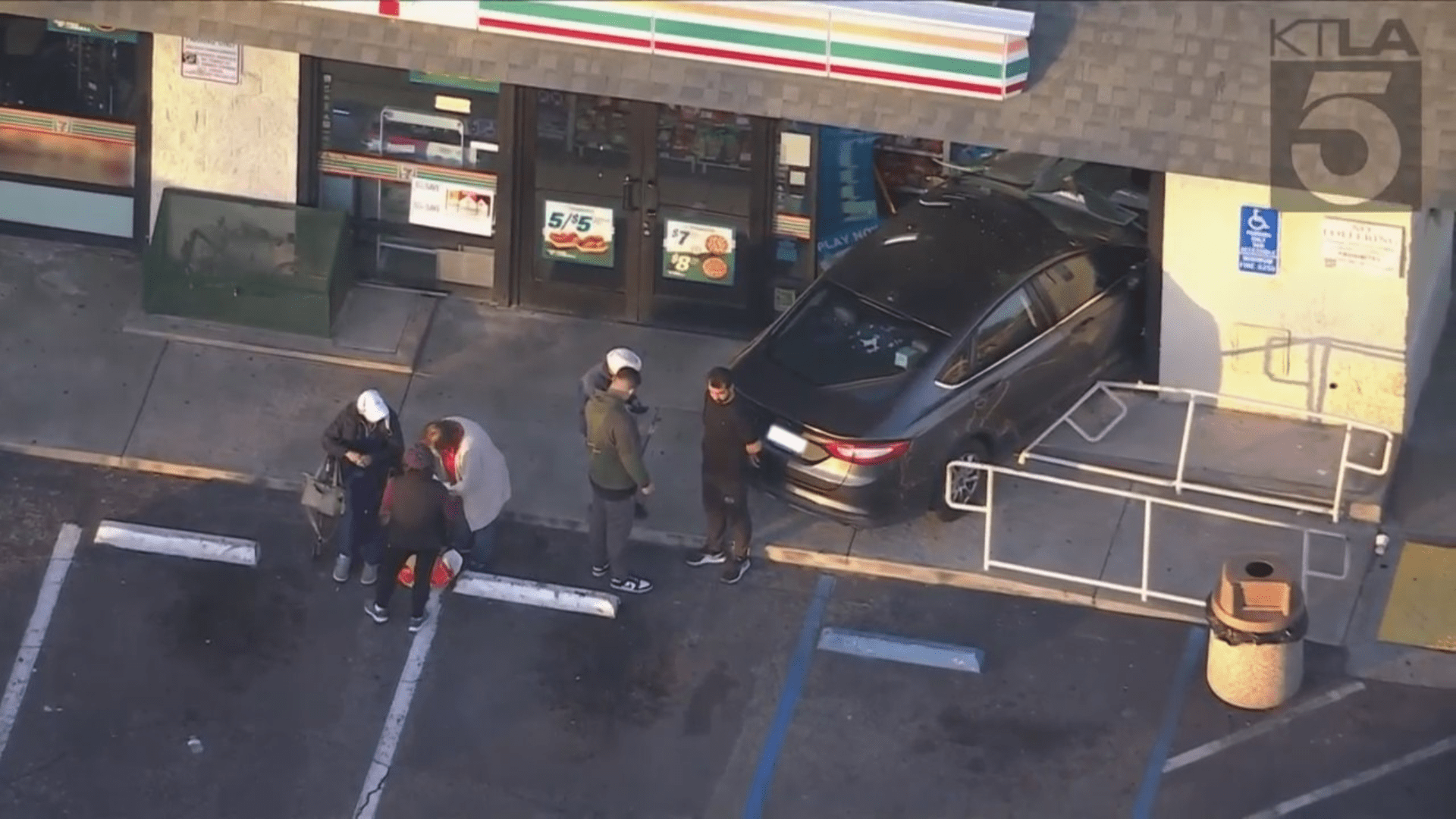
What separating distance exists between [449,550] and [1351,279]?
6033 millimetres

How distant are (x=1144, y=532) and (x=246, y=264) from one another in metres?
6.47

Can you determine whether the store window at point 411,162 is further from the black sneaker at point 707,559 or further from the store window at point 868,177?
the black sneaker at point 707,559

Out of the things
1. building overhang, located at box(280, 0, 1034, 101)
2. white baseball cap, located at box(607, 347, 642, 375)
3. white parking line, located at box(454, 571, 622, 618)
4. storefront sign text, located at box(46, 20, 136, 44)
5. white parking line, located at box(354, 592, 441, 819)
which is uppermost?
building overhang, located at box(280, 0, 1034, 101)

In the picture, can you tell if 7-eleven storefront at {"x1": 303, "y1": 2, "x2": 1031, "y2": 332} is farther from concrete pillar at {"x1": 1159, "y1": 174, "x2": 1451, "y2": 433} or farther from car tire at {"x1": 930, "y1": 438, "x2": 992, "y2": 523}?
car tire at {"x1": 930, "y1": 438, "x2": 992, "y2": 523}

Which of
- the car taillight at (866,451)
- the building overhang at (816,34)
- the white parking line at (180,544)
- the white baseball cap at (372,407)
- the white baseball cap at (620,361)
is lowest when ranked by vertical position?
the white parking line at (180,544)

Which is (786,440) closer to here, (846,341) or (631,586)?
(846,341)

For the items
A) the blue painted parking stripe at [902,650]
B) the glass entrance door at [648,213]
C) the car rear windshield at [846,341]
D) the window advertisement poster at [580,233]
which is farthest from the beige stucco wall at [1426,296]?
the window advertisement poster at [580,233]

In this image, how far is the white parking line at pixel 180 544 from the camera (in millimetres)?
15180

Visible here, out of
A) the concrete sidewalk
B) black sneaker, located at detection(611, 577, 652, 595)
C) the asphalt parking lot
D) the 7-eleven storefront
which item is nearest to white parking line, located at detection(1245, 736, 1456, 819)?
the asphalt parking lot

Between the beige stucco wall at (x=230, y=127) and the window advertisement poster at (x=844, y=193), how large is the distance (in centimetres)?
373

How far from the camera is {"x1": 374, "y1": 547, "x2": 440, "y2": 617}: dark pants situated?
14.4 metres

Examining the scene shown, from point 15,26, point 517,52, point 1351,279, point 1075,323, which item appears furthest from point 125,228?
point 1351,279

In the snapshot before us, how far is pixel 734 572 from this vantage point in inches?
597

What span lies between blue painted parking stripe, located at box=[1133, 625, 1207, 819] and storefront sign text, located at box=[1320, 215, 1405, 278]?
2.73 meters
